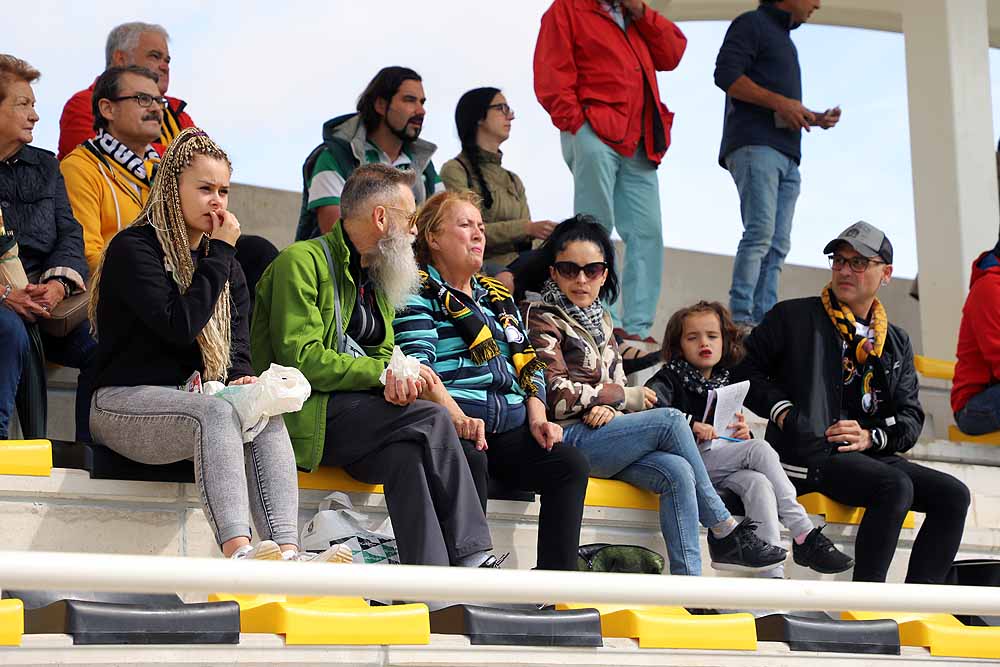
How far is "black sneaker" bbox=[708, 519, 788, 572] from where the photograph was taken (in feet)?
14.2

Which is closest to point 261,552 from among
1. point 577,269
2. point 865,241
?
point 577,269

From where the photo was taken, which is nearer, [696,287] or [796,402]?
[796,402]

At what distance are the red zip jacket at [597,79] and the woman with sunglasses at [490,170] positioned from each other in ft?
0.73

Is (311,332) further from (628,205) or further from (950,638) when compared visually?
(628,205)

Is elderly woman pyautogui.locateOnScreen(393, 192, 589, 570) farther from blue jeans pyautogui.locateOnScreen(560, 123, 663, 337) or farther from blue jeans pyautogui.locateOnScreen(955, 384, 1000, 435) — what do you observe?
blue jeans pyautogui.locateOnScreen(955, 384, 1000, 435)

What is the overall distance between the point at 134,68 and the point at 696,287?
12.8ft

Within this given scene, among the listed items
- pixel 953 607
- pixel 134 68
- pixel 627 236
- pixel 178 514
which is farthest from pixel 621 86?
pixel 953 607

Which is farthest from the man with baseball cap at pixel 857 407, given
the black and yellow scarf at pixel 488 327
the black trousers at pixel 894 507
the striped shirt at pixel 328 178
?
the striped shirt at pixel 328 178

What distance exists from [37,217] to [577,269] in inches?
63.8

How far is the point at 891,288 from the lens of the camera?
27.5ft

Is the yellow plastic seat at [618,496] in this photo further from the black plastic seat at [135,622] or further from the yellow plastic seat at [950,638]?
the black plastic seat at [135,622]

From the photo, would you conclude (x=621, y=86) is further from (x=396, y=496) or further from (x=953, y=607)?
(x=953, y=607)

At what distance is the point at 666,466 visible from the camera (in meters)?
4.30

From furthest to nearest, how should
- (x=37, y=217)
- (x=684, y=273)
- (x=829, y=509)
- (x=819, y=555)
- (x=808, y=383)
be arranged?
(x=684, y=273) < (x=808, y=383) < (x=829, y=509) < (x=819, y=555) < (x=37, y=217)
